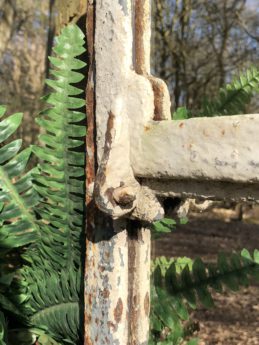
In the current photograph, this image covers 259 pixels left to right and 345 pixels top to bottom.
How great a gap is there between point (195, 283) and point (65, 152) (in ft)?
1.74

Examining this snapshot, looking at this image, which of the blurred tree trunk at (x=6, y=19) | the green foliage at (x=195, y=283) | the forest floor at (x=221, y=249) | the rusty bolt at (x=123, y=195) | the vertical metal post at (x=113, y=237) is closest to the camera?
the rusty bolt at (x=123, y=195)

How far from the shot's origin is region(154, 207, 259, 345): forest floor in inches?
196

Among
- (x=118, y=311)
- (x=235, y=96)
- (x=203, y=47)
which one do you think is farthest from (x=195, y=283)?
(x=203, y=47)

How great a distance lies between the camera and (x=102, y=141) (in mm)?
1368

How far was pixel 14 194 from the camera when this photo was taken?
5.27 ft

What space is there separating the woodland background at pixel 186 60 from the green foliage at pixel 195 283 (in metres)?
4.06

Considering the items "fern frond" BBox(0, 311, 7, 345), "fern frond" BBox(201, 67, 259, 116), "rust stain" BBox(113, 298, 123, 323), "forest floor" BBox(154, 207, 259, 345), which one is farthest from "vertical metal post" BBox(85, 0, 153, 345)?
"forest floor" BBox(154, 207, 259, 345)

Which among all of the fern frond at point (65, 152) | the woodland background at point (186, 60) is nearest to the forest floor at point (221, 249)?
the woodland background at point (186, 60)

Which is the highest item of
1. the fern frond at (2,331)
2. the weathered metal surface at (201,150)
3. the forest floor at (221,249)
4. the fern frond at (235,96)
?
the fern frond at (235,96)

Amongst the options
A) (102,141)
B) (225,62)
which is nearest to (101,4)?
(102,141)

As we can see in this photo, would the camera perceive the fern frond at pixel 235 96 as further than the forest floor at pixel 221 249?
No

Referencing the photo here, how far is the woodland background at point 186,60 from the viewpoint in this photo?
8.25m

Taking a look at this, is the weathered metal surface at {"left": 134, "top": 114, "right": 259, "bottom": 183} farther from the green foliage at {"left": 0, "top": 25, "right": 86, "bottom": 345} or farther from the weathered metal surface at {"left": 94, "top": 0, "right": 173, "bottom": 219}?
the green foliage at {"left": 0, "top": 25, "right": 86, "bottom": 345}

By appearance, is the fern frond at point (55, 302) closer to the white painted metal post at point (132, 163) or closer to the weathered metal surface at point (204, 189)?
the white painted metal post at point (132, 163)
